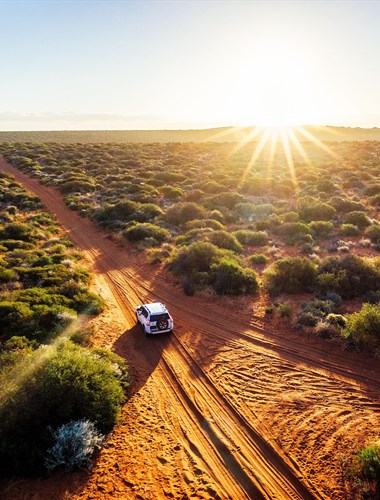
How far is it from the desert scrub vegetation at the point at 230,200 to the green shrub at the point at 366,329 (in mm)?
4229

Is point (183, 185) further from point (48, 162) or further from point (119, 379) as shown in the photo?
point (119, 379)

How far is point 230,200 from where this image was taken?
3662 cm

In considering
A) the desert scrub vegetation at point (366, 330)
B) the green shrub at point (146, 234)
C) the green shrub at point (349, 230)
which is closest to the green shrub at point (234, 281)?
the desert scrub vegetation at point (366, 330)

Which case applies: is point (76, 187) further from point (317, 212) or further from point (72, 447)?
point (72, 447)

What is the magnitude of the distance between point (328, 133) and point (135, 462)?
150443 millimetres

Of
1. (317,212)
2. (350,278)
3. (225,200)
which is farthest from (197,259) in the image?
(225,200)

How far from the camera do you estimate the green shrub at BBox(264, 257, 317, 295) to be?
18.6 meters

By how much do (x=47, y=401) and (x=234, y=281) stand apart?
11684 mm

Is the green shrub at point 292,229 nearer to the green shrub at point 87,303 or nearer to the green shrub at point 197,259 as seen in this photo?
the green shrub at point 197,259

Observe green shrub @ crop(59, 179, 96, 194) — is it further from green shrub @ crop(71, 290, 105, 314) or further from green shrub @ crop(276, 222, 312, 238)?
green shrub @ crop(71, 290, 105, 314)

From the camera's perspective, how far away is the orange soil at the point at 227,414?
320 inches

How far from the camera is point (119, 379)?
11.4 m

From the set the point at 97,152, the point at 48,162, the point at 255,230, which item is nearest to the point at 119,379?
the point at 255,230

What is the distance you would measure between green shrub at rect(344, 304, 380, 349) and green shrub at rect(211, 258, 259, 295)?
5.91 metres
